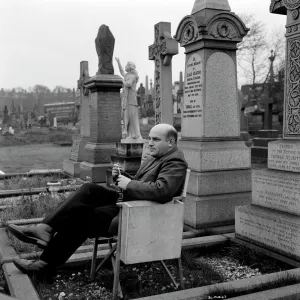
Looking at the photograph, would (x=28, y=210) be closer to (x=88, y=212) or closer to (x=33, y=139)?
(x=88, y=212)

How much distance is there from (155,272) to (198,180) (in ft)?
6.04

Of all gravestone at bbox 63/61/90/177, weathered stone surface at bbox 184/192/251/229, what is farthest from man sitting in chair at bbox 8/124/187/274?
gravestone at bbox 63/61/90/177

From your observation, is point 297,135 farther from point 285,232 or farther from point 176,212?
point 176,212

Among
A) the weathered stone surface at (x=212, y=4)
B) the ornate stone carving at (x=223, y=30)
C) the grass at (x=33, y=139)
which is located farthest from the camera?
the grass at (x=33, y=139)

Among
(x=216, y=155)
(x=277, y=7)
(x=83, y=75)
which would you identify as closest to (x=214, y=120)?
(x=216, y=155)

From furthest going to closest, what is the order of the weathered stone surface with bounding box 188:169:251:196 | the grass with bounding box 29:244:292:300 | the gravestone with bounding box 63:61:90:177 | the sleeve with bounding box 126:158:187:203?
1. the gravestone with bounding box 63:61:90:177
2. the weathered stone surface with bounding box 188:169:251:196
3. the grass with bounding box 29:244:292:300
4. the sleeve with bounding box 126:158:187:203

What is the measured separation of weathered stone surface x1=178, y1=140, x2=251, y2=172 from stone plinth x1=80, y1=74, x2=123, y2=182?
4.62m

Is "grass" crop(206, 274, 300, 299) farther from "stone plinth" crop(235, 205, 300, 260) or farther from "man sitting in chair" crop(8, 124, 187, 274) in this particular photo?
"man sitting in chair" crop(8, 124, 187, 274)

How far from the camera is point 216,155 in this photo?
565 centimetres

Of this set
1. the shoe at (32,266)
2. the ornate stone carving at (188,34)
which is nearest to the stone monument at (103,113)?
the ornate stone carving at (188,34)

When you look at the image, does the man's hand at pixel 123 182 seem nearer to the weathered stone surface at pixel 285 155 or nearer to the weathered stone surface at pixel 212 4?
the weathered stone surface at pixel 285 155

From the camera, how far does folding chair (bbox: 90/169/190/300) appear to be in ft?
10.3

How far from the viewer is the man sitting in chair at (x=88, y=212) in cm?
330

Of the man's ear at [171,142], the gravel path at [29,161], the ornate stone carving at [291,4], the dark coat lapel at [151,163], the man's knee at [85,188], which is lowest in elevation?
the gravel path at [29,161]
